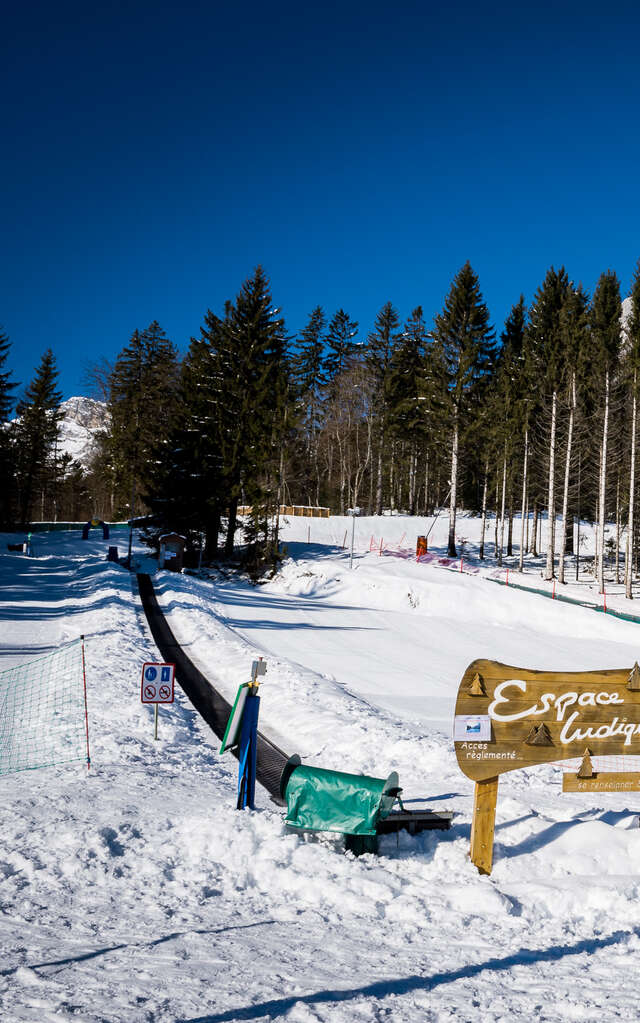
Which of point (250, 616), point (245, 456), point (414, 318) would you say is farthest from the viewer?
point (414, 318)

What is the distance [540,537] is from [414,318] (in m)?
23.1

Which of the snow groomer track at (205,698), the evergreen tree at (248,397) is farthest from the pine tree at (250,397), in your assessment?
the snow groomer track at (205,698)

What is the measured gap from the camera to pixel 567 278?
49781 mm

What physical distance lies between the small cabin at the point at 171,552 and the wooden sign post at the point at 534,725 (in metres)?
31.0

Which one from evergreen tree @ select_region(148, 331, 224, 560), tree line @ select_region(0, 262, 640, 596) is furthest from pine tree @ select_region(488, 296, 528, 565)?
evergreen tree @ select_region(148, 331, 224, 560)

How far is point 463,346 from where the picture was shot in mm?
41438

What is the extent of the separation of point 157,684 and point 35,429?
55360mm

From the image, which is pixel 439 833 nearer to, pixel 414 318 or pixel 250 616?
pixel 250 616

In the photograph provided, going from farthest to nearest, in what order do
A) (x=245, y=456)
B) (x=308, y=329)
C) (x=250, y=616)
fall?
(x=308, y=329)
(x=245, y=456)
(x=250, y=616)

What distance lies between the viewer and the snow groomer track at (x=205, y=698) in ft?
32.0

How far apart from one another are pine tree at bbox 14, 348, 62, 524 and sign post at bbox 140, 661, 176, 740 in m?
53.4

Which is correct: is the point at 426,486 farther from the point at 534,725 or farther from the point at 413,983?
the point at 413,983

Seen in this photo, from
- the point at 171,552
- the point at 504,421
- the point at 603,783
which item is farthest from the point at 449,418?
the point at 603,783

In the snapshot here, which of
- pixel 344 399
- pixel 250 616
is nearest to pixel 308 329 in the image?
pixel 344 399
